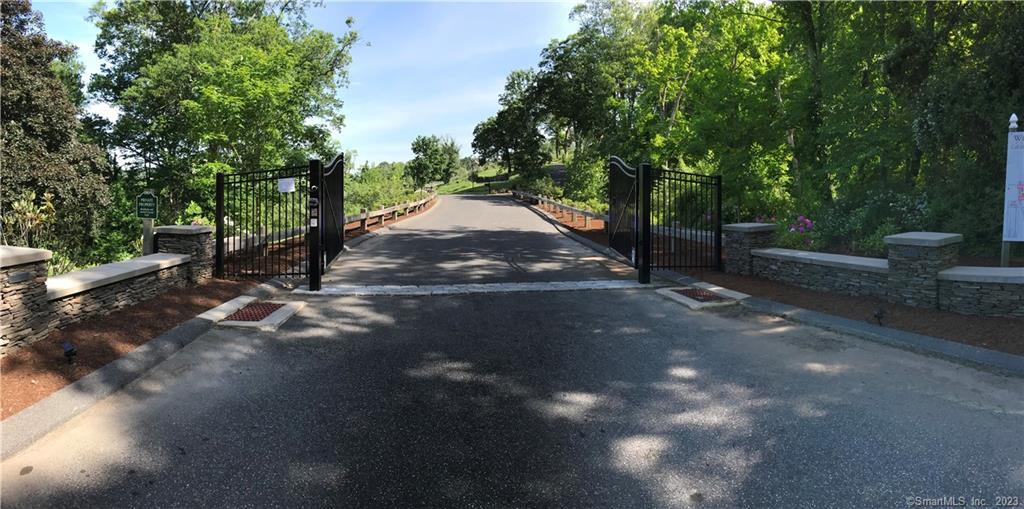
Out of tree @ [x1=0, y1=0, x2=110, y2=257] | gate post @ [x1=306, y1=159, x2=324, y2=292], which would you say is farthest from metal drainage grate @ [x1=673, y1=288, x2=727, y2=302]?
tree @ [x1=0, y1=0, x2=110, y2=257]

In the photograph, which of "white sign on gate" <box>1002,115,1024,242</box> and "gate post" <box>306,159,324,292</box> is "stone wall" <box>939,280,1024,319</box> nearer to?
"white sign on gate" <box>1002,115,1024,242</box>

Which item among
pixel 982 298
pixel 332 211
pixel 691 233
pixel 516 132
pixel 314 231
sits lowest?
pixel 982 298

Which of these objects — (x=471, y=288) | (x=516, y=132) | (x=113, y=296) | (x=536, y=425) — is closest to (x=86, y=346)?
(x=113, y=296)

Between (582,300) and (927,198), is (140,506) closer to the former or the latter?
(582,300)

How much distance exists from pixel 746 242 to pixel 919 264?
317 centimetres

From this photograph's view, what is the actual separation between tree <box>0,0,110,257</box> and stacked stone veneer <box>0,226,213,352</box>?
35.9 feet

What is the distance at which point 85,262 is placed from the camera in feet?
61.6

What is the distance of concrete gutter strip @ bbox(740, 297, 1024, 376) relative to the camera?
16.5 ft

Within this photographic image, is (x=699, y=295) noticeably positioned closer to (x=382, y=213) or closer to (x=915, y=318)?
(x=915, y=318)

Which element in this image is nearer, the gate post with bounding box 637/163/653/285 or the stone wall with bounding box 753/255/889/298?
the stone wall with bounding box 753/255/889/298

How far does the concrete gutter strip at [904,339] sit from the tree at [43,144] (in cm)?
1874

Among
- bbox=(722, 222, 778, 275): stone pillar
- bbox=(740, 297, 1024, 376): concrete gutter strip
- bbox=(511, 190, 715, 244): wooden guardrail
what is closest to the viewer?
bbox=(740, 297, 1024, 376): concrete gutter strip

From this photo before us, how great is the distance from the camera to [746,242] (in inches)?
387

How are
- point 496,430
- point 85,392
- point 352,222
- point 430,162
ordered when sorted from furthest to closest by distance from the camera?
point 430,162 < point 352,222 < point 85,392 < point 496,430
